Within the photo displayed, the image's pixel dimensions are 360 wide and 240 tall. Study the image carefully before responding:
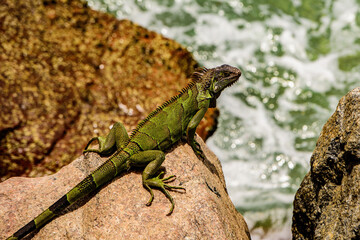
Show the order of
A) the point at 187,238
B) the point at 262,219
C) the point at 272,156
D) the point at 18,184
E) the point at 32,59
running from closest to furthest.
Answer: the point at 187,238
the point at 18,184
the point at 32,59
the point at 262,219
the point at 272,156

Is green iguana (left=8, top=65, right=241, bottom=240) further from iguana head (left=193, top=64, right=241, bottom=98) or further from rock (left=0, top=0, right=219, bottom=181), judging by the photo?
rock (left=0, top=0, right=219, bottom=181)

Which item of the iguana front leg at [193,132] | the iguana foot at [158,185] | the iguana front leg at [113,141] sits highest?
the iguana front leg at [193,132]

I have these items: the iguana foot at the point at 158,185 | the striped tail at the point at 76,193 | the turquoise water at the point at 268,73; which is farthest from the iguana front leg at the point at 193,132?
the turquoise water at the point at 268,73

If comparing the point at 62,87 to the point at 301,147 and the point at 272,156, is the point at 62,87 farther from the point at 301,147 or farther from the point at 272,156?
the point at 301,147

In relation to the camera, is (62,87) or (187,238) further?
(62,87)

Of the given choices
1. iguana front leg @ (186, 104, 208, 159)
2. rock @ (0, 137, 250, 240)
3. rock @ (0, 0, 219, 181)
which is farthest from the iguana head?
rock @ (0, 0, 219, 181)

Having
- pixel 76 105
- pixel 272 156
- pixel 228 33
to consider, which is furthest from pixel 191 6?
pixel 76 105

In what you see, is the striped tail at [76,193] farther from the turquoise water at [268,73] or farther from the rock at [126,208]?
the turquoise water at [268,73]

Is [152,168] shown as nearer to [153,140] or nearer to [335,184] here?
[153,140]
